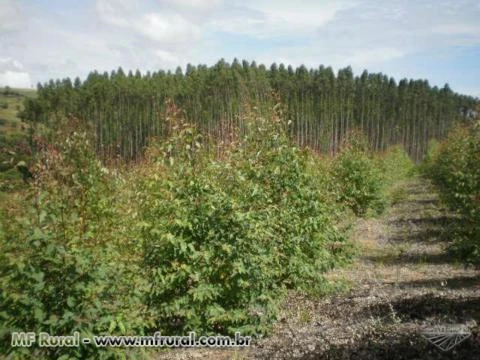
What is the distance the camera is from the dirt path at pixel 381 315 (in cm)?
573

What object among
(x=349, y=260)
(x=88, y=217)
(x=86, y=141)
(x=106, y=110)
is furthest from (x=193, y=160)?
(x=106, y=110)

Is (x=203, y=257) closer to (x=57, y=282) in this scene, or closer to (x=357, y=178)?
(x=57, y=282)

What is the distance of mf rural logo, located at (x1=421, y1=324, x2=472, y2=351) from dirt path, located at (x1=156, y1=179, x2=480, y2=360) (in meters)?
0.06

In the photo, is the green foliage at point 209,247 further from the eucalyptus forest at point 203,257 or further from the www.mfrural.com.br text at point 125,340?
the www.mfrural.com.br text at point 125,340

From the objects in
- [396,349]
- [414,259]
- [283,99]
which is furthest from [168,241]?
[283,99]

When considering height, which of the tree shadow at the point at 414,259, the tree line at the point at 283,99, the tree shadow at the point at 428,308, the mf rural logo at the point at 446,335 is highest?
the tree line at the point at 283,99

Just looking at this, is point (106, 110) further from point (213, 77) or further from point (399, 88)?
point (399, 88)

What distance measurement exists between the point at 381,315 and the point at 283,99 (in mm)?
56111

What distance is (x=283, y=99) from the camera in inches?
2442

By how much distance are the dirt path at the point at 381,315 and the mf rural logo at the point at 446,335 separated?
0.21 ft

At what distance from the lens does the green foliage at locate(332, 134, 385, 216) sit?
2005 cm

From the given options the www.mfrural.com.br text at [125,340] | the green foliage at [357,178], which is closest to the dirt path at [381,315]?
the www.mfrural.com.br text at [125,340]

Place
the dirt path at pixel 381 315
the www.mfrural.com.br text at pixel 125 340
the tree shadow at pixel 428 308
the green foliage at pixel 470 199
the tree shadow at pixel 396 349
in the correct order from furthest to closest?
the green foliage at pixel 470 199 → the tree shadow at pixel 428 308 → the dirt path at pixel 381 315 → the tree shadow at pixel 396 349 → the www.mfrural.com.br text at pixel 125 340

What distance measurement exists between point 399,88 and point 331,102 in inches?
1059
